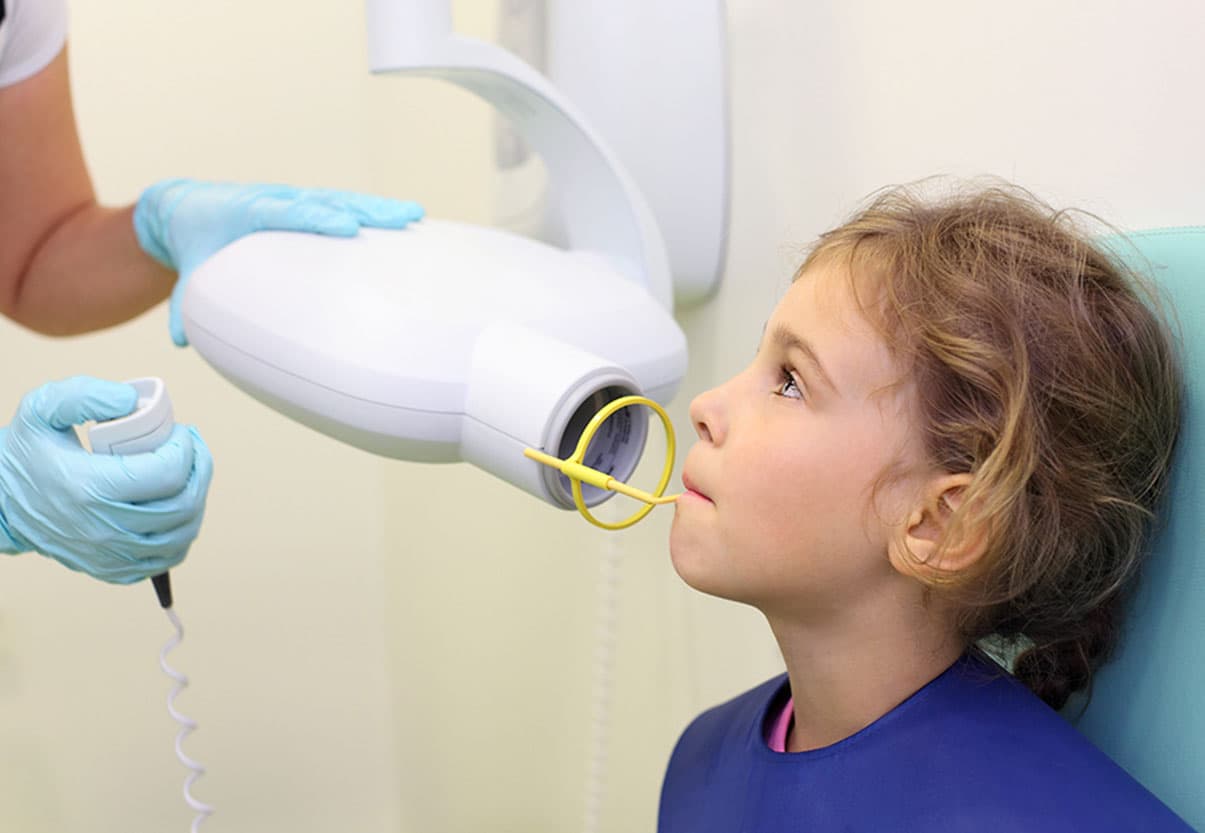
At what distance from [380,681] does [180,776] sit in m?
0.32

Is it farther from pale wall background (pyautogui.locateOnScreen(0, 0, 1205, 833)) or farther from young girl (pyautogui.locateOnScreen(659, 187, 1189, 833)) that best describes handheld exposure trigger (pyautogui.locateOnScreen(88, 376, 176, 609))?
pale wall background (pyautogui.locateOnScreen(0, 0, 1205, 833))

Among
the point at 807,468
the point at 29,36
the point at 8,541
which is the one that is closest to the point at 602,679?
the point at 8,541

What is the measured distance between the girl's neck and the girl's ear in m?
0.05

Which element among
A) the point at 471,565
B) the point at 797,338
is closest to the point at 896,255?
the point at 797,338

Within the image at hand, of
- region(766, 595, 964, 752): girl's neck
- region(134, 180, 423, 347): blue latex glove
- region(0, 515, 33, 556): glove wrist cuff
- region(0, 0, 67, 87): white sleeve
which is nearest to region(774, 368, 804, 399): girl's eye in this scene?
region(766, 595, 964, 752): girl's neck

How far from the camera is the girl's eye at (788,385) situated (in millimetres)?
649

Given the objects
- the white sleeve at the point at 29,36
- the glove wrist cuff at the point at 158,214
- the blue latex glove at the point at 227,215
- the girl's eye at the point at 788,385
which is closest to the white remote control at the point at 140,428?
the blue latex glove at the point at 227,215

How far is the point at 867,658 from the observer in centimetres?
65

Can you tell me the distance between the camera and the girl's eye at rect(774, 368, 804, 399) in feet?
2.13

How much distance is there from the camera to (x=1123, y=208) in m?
0.67

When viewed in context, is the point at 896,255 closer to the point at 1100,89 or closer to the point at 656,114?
the point at 1100,89

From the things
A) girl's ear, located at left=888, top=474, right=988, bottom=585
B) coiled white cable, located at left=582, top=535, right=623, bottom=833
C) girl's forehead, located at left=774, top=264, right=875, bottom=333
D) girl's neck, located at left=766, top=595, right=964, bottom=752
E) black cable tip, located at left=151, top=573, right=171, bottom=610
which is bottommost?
coiled white cable, located at left=582, top=535, right=623, bottom=833

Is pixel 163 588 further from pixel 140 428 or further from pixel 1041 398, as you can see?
pixel 1041 398

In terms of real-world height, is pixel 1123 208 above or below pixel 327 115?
above
